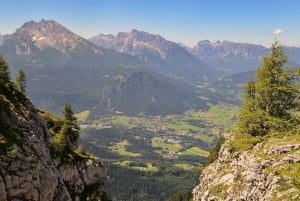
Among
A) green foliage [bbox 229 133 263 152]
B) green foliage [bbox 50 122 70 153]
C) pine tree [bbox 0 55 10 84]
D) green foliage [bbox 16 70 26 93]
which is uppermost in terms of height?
pine tree [bbox 0 55 10 84]

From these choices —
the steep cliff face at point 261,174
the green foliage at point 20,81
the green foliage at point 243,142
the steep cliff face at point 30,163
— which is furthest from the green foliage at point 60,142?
the green foliage at point 243,142

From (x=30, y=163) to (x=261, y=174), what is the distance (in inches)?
1145

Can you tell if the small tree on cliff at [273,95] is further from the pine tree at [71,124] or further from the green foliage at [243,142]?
the pine tree at [71,124]

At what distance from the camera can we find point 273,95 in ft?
167

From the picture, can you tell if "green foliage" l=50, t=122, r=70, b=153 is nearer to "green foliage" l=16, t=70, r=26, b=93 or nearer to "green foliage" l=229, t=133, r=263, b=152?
"green foliage" l=16, t=70, r=26, b=93

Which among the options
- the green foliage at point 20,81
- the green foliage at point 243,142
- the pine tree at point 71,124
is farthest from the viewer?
the green foliage at point 20,81

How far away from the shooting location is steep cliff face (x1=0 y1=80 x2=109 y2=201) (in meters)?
42.2

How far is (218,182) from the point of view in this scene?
50.5m

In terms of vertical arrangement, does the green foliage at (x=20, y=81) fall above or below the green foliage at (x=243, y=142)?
above

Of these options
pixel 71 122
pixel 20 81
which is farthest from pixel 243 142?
pixel 20 81

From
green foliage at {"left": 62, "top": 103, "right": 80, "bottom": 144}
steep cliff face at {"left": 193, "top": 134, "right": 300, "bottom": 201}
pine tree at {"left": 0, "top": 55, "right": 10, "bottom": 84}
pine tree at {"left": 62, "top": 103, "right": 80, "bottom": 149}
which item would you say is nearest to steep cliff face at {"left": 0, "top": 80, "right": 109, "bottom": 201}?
pine tree at {"left": 0, "top": 55, "right": 10, "bottom": 84}

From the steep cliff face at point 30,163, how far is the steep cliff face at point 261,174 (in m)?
21.6

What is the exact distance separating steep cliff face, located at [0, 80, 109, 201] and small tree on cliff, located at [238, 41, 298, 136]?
99.0 ft

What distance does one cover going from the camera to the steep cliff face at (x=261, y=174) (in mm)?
36156
